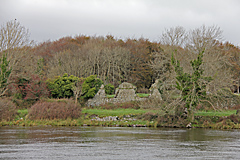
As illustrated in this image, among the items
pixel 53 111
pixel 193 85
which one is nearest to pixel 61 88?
pixel 53 111

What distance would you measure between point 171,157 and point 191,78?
625 inches

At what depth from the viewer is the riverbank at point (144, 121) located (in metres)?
28.8

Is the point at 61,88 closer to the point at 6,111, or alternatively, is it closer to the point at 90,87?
the point at 90,87

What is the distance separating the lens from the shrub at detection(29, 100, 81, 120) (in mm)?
30875

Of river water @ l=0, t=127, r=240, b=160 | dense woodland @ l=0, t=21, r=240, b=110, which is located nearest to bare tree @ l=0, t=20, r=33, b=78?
dense woodland @ l=0, t=21, r=240, b=110

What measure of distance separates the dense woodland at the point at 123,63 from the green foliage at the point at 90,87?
465cm

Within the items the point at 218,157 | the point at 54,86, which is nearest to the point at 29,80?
the point at 54,86

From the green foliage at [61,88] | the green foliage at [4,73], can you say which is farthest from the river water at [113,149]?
the green foliage at [61,88]

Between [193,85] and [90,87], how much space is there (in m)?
16.6

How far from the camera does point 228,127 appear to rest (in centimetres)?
2805

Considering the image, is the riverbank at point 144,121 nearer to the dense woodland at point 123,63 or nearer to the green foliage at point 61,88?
the dense woodland at point 123,63

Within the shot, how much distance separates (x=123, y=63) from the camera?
57.9 metres

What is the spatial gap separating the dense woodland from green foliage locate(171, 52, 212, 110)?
0.65m

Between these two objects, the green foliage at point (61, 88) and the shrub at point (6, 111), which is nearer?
the shrub at point (6, 111)
